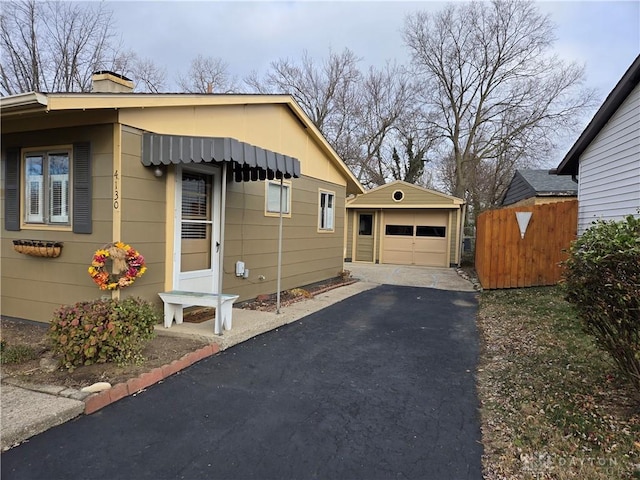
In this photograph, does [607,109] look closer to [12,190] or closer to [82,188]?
[82,188]

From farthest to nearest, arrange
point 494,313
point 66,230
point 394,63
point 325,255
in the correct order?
point 394,63
point 325,255
point 494,313
point 66,230

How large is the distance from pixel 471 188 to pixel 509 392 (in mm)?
23525

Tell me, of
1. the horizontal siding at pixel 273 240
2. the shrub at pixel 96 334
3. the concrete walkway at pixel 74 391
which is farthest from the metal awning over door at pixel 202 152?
the horizontal siding at pixel 273 240

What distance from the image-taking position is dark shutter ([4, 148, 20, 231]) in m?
5.27

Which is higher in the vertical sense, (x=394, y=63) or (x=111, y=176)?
(x=394, y=63)

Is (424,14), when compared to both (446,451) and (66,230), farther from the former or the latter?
(446,451)

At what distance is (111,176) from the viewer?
4598 mm

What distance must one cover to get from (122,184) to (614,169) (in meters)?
8.46

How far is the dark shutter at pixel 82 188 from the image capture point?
472cm

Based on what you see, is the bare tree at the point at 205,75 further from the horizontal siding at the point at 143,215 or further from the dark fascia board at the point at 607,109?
the horizontal siding at the point at 143,215

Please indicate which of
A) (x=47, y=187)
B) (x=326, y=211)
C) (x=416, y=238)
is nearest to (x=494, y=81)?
(x=416, y=238)

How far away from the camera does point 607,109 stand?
7.30m

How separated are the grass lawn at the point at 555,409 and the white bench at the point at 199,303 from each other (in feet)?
9.83

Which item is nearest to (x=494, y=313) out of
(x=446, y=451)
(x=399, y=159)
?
(x=446, y=451)
